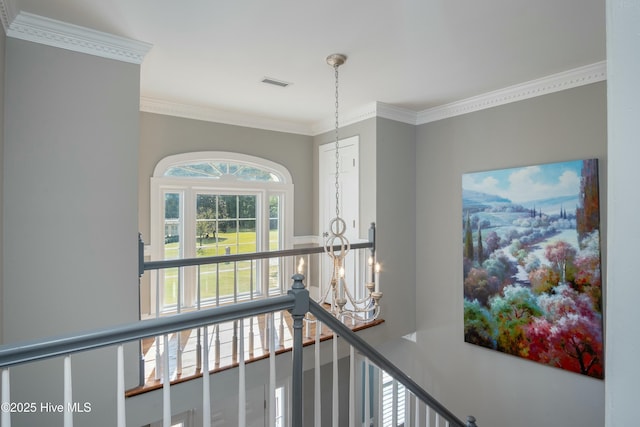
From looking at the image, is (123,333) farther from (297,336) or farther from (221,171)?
(221,171)

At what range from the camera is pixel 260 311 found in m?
1.23

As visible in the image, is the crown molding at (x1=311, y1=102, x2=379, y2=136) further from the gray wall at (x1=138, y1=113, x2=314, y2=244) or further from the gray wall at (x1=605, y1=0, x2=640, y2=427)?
the gray wall at (x1=605, y1=0, x2=640, y2=427)

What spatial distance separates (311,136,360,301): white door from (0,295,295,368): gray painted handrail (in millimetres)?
2726

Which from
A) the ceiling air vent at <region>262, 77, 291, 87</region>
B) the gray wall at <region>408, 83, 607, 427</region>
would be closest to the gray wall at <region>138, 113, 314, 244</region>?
the ceiling air vent at <region>262, 77, 291, 87</region>

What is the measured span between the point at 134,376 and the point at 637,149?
284 centimetres

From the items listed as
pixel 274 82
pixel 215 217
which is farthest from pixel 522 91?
pixel 215 217

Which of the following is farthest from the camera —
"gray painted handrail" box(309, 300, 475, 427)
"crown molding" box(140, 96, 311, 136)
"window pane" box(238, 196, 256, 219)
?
"window pane" box(238, 196, 256, 219)

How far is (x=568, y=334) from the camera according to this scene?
288 cm

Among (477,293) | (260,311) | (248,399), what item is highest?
(260,311)

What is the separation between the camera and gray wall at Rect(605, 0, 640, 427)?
1.46ft

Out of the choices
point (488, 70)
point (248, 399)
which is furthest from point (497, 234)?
point (248, 399)

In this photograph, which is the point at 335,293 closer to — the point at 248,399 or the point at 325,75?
the point at 325,75

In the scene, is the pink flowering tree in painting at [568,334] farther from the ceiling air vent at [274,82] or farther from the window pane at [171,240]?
the window pane at [171,240]

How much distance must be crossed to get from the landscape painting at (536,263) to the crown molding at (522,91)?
665 millimetres
